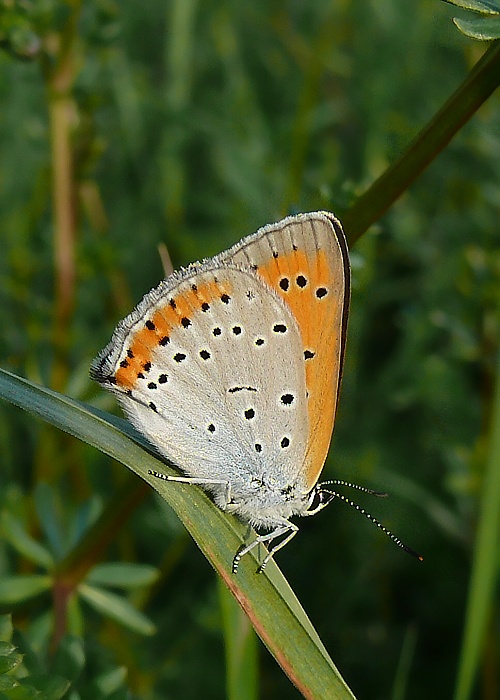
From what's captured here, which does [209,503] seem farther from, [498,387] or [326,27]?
[326,27]

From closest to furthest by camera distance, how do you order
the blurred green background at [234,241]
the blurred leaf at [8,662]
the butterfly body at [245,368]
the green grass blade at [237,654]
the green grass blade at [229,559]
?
the blurred leaf at [8,662], the green grass blade at [229,559], the green grass blade at [237,654], the butterfly body at [245,368], the blurred green background at [234,241]

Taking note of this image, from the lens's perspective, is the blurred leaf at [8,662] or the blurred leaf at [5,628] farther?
the blurred leaf at [5,628]

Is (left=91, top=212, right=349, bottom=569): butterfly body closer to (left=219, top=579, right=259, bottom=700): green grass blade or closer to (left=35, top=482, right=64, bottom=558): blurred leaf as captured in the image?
(left=219, top=579, right=259, bottom=700): green grass blade

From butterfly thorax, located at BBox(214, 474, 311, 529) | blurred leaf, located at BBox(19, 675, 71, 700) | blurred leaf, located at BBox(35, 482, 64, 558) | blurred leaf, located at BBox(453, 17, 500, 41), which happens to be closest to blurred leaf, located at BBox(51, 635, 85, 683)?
blurred leaf, located at BBox(19, 675, 71, 700)

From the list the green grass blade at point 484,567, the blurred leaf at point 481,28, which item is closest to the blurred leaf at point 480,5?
the blurred leaf at point 481,28

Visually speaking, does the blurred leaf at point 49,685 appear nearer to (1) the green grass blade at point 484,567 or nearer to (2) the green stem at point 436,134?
(2) the green stem at point 436,134

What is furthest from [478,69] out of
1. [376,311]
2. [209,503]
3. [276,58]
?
[276,58]

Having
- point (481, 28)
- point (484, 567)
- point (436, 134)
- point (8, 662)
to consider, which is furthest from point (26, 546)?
point (481, 28)
